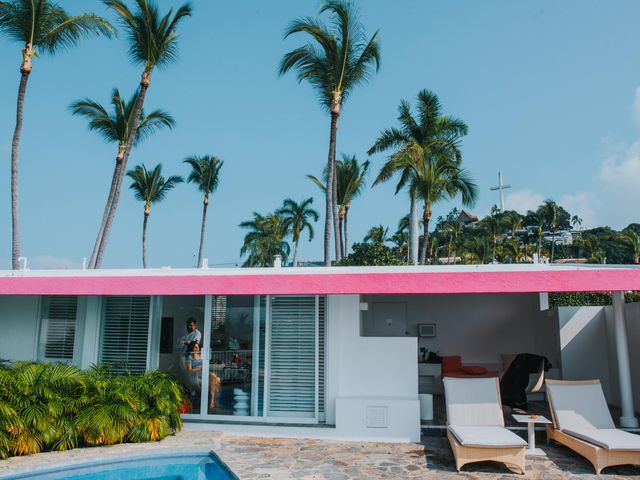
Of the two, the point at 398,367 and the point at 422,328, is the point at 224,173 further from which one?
the point at 398,367

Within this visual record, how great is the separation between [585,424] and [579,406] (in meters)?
0.26

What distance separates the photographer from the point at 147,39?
16.8 metres

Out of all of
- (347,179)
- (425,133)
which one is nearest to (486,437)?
(425,133)

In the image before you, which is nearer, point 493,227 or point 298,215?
point 298,215

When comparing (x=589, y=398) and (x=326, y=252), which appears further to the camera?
(x=326, y=252)

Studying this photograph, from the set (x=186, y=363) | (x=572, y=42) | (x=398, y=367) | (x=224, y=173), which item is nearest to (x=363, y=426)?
(x=398, y=367)

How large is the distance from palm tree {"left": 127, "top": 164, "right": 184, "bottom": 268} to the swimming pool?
25.2m

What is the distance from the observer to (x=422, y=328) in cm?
1531

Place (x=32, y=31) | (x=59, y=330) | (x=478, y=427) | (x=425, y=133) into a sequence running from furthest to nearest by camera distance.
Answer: (x=425, y=133) → (x=32, y=31) → (x=59, y=330) → (x=478, y=427)

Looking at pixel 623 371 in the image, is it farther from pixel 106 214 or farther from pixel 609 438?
pixel 106 214

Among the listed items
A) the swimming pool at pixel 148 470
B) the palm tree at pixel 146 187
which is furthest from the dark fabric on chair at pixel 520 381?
the palm tree at pixel 146 187

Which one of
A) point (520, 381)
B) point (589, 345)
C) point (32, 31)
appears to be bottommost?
point (520, 381)

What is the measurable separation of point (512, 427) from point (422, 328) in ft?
22.1

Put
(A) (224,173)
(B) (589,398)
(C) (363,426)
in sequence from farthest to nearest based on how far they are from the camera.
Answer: (A) (224,173) < (C) (363,426) < (B) (589,398)
